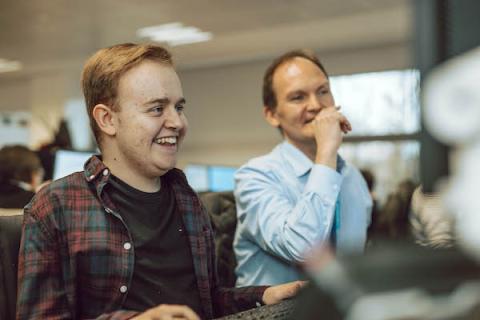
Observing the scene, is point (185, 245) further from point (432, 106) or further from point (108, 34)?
point (108, 34)

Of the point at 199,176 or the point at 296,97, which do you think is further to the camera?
the point at 199,176

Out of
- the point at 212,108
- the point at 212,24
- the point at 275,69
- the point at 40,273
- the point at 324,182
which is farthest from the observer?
the point at 212,108

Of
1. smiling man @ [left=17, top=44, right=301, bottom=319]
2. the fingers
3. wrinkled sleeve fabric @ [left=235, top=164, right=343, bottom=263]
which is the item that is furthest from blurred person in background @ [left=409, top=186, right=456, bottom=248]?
the fingers

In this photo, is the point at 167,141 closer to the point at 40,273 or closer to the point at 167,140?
the point at 167,140

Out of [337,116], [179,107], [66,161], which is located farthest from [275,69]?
[66,161]

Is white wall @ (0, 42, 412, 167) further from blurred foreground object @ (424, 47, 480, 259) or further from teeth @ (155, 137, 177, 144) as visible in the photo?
blurred foreground object @ (424, 47, 480, 259)

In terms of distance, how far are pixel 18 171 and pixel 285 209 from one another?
1.69 metres

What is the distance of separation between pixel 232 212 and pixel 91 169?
0.58 m

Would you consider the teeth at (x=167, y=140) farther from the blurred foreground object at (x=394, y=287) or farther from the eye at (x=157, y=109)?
the blurred foreground object at (x=394, y=287)

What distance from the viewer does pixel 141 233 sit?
2.88ft

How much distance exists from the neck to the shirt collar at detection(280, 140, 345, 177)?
432mm

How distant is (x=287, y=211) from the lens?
1.15 metres

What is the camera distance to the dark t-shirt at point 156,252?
2.81 ft

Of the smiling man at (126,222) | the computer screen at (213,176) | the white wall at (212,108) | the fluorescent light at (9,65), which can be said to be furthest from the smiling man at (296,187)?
the fluorescent light at (9,65)
